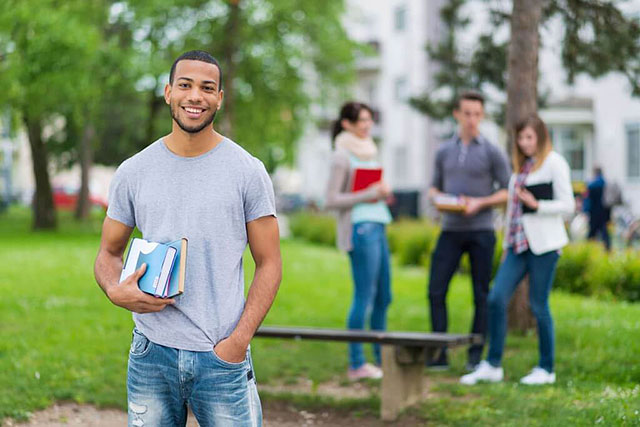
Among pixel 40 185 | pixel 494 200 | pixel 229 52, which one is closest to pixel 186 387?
pixel 494 200

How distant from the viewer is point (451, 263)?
7699mm

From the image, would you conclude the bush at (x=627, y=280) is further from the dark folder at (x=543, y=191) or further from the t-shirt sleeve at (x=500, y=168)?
the dark folder at (x=543, y=191)

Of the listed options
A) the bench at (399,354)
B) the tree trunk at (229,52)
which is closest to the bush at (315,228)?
the tree trunk at (229,52)

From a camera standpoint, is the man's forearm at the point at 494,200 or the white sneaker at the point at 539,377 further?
the man's forearm at the point at 494,200

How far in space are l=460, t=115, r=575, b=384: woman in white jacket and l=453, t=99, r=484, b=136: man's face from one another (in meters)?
0.47

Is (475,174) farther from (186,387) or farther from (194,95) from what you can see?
(186,387)

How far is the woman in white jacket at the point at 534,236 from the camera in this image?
6863 mm

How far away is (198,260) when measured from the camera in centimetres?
337

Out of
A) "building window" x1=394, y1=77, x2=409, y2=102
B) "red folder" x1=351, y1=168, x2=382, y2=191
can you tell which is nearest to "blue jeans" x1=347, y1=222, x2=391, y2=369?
"red folder" x1=351, y1=168, x2=382, y2=191

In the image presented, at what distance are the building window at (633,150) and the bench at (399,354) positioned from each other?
26.2 meters

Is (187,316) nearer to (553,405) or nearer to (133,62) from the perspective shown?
(553,405)

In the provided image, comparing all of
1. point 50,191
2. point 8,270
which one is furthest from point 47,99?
point 50,191

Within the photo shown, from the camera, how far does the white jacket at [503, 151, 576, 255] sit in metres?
6.83

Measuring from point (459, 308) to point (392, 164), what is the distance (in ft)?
113
